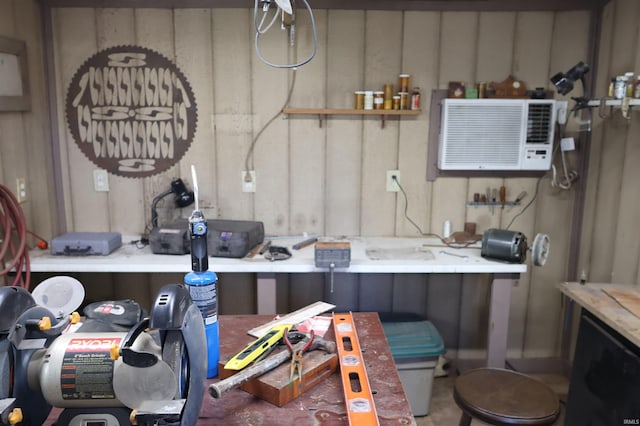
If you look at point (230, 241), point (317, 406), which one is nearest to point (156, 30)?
point (230, 241)

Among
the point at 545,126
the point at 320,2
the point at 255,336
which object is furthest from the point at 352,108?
the point at 255,336

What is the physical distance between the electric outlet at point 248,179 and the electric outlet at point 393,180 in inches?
31.3

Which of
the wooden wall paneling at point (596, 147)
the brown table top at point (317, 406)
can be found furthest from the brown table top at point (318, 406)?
the wooden wall paneling at point (596, 147)

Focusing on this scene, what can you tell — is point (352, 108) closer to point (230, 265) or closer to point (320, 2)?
point (320, 2)

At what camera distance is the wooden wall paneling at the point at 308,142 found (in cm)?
272

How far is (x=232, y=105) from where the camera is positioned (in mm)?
2783

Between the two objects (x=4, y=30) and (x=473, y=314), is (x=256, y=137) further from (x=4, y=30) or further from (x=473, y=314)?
(x=473, y=314)

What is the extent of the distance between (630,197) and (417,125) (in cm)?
114

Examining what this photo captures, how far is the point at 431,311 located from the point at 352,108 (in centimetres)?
133

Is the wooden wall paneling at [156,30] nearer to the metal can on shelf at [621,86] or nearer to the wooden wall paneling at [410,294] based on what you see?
the wooden wall paneling at [410,294]

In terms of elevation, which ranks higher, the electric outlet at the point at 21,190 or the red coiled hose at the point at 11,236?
the electric outlet at the point at 21,190

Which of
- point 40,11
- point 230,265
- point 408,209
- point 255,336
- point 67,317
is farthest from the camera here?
point 408,209

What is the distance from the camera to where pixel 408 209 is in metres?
2.89

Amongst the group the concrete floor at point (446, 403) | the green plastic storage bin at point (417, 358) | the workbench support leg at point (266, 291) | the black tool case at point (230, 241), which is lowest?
the concrete floor at point (446, 403)
